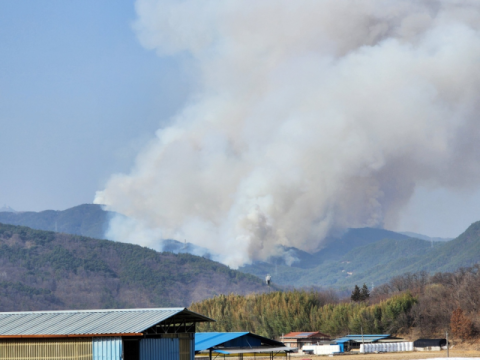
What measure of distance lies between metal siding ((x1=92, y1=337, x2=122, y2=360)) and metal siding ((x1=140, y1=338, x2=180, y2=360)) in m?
2.25

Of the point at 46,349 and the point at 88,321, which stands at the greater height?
the point at 88,321

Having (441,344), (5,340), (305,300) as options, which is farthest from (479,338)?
(5,340)

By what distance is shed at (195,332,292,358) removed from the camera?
2926 inches

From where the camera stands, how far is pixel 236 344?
3024 inches

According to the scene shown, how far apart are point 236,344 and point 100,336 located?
25904mm

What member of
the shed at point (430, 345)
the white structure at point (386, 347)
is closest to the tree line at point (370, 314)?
the shed at point (430, 345)

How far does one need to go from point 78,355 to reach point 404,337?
123992 millimetres

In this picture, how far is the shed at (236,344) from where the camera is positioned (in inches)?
2926

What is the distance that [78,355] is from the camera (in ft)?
177

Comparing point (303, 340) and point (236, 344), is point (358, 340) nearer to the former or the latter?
point (303, 340)

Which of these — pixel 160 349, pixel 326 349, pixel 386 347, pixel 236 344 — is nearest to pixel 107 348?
pixel 160 349

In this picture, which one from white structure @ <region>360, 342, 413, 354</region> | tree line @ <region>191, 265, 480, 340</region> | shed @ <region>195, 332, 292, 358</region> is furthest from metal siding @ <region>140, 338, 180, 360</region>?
tree line @ <region>191, 265, 480, 340</region>

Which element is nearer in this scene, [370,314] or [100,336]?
[100,336]

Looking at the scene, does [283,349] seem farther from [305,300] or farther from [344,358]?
[305,300]
